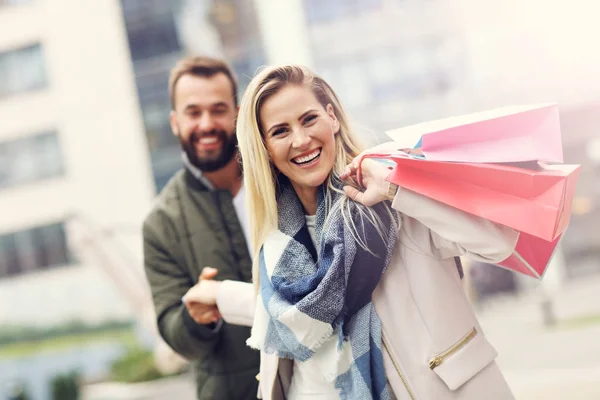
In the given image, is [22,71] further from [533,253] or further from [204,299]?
[533,253]

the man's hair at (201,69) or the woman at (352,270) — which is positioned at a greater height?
the man's hair at (201,69)

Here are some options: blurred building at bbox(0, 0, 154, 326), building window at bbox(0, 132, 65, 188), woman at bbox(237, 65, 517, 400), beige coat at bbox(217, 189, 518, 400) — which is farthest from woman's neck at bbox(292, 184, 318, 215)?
building window at bbox(0, 132, 65, 188)

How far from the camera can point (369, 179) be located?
123cm

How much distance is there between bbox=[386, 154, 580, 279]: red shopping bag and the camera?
1111 mm

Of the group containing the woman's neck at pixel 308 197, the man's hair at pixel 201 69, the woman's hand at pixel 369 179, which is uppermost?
the man's hair at pixel 201 69

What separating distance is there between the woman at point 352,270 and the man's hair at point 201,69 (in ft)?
1.64

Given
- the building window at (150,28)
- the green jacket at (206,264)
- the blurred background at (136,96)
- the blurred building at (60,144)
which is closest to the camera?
the green jacket at (206,264)

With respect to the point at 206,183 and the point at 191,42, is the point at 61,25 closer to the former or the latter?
the point at 191,42

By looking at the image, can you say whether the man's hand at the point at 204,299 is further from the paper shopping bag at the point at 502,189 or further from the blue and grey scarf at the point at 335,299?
the paper shopping bag at the point at 502,189

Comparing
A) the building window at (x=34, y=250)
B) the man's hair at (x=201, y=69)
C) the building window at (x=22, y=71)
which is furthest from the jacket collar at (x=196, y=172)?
the building window at (x=22, y=71)

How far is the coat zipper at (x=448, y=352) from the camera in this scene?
1.20 meters

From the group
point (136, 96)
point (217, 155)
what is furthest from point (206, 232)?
point (136, 96)

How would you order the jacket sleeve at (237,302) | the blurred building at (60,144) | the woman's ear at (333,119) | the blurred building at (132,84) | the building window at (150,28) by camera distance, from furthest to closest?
the building window at (150,28) < the blurred building at (60,144) < the blurred building at (132,84) < the jacket sleeve at (237,302) < the woman's ear at (333,119)

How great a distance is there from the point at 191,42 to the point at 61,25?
5.64 ft
